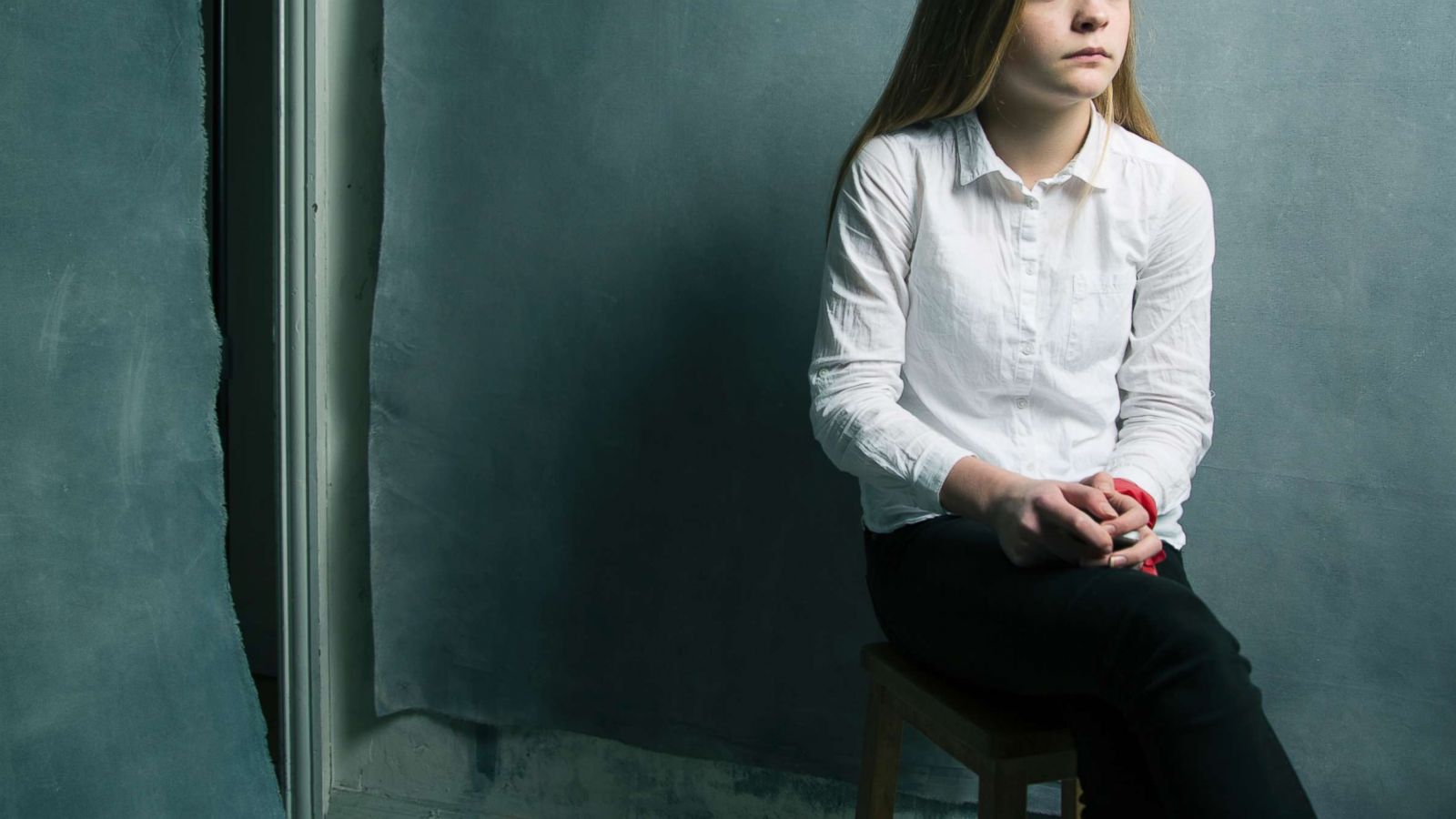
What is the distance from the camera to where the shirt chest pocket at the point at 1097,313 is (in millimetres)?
1284

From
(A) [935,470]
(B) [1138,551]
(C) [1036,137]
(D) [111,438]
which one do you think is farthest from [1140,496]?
(D) [111,438]

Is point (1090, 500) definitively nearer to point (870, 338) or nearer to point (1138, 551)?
point (1138, 551)

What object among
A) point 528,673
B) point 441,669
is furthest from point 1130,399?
point 441,669

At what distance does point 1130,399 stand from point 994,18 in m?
0.46

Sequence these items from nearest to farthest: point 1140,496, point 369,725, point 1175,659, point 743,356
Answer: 1. point 1175,659
2. point 1140,496
3. point 743,356
4. point 369,725

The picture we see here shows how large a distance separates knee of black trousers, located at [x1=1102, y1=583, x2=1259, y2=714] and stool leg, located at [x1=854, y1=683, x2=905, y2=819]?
40cm

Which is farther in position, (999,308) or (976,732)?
(999,308)

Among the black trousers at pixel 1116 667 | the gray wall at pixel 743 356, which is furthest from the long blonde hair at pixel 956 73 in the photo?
the black trousers at pixel 1116 667

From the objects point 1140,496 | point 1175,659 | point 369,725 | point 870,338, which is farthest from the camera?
point 369,725

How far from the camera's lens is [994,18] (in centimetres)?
121

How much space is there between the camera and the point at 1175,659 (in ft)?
2.91

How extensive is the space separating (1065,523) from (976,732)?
0.23 metres

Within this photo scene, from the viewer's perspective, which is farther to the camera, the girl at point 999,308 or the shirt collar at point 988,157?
the shirt collar at point 988,157

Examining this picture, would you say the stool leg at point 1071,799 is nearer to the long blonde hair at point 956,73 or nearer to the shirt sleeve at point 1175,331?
the shirt sleeve at point 1175,331
